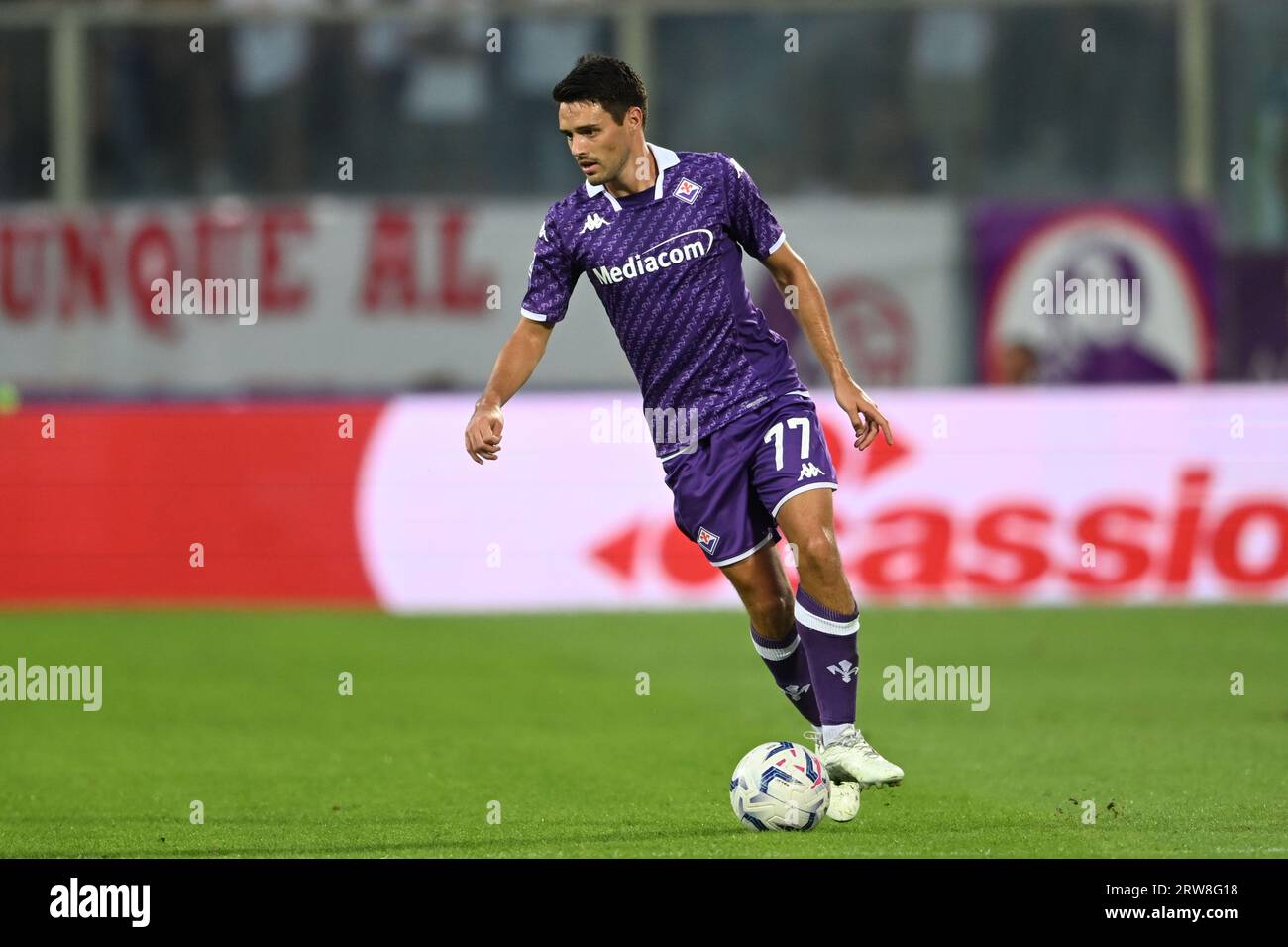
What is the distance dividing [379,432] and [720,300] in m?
7.74

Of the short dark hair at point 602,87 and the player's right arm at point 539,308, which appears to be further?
the player's right arm at point 539,308

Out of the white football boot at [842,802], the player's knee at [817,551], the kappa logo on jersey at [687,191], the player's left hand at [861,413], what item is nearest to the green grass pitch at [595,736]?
the white football boot at [842,802]

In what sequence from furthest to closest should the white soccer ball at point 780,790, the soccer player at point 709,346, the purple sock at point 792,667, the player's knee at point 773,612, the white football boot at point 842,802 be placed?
the purple sock at point 792,667, the player's knee at point 773,612, the soccer player at point 709,346, the white football boot at point 842,802, the white soccer ball at point 780,790

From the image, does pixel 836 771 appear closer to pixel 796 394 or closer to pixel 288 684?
pixel 796 394

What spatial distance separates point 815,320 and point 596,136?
0.97 m

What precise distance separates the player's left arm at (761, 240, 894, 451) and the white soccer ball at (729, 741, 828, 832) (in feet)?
3.52

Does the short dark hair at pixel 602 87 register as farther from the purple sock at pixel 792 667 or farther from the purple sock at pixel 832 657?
the purple sock at pixel 792 667

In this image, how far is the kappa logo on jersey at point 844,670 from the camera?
7.54 meters

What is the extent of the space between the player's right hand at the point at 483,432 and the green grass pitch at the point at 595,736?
124cm

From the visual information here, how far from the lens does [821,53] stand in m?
21.1

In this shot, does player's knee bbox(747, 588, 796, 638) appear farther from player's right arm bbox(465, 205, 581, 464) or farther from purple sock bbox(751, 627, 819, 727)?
player's right arm bbox(465, 205, 581, 464)

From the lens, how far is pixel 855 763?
291 inches

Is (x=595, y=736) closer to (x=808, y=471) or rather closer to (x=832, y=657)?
(x=832, y=657)

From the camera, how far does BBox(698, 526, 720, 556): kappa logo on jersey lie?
25.5ft
